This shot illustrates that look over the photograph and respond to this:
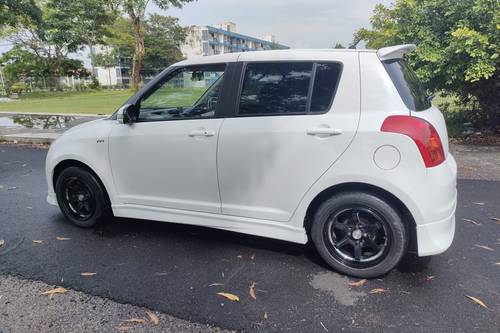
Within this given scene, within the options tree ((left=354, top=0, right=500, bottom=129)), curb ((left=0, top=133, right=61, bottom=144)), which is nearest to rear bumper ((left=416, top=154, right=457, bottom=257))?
tree ((left=354, top=0, right=500, bottom=129))

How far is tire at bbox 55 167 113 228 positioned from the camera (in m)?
3.94

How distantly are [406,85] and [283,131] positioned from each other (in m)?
1.06

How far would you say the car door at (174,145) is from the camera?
10.9 ft

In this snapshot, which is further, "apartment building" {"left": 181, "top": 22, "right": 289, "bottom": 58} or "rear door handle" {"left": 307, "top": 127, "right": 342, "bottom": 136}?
"apartment building" {"left": 181, "top": 22, "right": 289, "bottom": 58}

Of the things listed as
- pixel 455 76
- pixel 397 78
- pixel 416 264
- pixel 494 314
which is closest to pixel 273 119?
pixel 397 78

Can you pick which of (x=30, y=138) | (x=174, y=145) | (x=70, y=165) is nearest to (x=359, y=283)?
(x=174, y=145)

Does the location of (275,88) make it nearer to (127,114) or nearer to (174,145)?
(174,145)

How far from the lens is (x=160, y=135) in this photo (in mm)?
3439

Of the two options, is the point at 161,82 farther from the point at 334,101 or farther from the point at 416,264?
the point at 416,264

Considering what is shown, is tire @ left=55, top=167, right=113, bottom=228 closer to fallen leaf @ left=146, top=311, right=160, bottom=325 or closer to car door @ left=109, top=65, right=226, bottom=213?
car door @ left=109, top=65, right=226, bottom=213

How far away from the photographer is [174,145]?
3393 millimetres

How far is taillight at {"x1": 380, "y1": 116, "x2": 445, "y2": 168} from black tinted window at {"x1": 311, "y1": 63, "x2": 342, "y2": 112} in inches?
19.0

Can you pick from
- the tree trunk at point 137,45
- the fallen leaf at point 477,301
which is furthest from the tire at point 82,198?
the tree trunk at point 137,45

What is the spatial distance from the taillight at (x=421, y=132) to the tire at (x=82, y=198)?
9.67 ft
